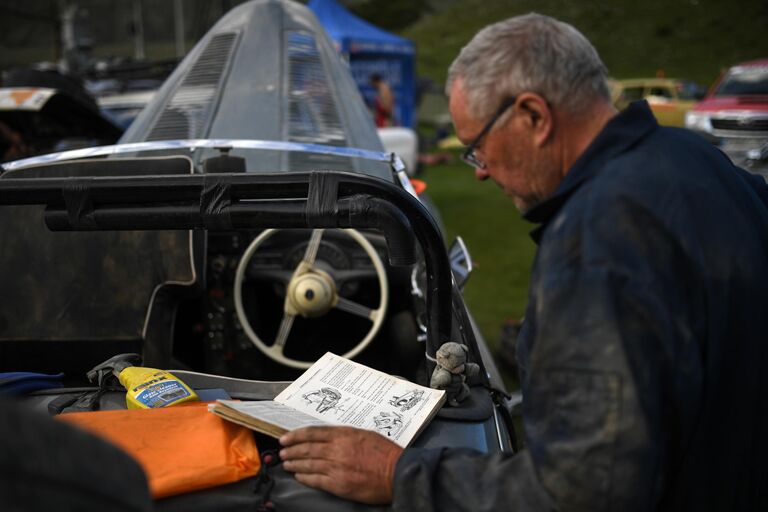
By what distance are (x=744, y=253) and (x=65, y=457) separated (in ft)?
3.84

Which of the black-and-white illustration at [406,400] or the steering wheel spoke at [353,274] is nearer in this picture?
the black-and-white illustration at [406,400]

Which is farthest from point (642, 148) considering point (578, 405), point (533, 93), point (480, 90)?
point (578, 405)

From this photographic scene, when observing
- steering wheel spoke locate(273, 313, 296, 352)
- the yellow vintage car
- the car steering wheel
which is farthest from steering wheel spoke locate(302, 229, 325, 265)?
the yellow vintage car

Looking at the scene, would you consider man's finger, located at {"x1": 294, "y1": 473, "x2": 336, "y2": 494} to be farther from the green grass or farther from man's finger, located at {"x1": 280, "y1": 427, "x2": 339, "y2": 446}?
the green grass

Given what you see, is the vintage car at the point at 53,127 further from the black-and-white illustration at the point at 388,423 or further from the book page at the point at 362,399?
the black-and-white illustration at the point at 388,423

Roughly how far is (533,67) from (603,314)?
503mm

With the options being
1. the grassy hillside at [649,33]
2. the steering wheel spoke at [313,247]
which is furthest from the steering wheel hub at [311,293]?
the grassy hillside at [649,33]

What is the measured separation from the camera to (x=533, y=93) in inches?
51.5

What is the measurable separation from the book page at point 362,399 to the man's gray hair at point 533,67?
30.5 inches

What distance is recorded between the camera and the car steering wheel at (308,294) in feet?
9.94

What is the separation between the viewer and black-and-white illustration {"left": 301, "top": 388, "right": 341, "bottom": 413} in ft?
5.70

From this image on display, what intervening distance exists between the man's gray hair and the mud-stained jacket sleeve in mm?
273

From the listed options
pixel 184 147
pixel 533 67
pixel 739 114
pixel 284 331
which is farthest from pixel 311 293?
pixel 739 114

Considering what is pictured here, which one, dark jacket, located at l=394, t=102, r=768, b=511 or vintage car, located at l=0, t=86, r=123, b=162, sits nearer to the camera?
dark jacket, located at l=394, t=102, r=768, b=511
